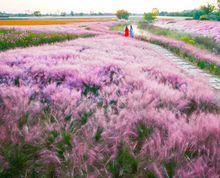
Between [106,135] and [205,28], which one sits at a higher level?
[106,135]

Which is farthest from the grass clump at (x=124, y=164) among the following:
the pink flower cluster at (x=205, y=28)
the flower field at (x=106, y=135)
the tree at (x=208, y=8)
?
the tree at (x=208, y=8)

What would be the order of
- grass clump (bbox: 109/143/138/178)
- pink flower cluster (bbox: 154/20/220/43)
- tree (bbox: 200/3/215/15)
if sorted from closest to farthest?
1. grass clump (bbox: 109/143/138/178)
2. pink flower cluster (bbox: 154/20/220/43)
3. tree (bbox: 200/3/215/15)

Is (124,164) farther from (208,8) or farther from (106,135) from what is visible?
(208,8)

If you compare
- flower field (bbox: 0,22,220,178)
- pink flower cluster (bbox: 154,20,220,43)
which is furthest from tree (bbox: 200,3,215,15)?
flower field (bbox: 0,22,220,178)

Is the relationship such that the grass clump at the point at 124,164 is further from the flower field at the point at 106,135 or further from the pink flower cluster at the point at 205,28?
the pink flower cluster at the point at 205,28

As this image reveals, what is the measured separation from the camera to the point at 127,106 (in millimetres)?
Answer: 3795

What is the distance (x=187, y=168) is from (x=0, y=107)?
224cm

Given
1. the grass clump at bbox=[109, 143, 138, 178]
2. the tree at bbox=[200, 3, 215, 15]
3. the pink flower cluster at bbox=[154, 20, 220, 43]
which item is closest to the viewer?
the grass clump at bbox=[109, 143, 138, 178]

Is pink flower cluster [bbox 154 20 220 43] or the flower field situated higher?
the flower field

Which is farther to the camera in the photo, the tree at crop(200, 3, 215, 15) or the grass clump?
the tree at crop(200, 3, 215, 15)

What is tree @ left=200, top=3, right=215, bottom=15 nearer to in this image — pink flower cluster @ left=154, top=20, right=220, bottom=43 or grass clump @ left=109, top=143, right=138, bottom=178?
pink flower cluster @ left=154, top=20, right=220, bottom=43

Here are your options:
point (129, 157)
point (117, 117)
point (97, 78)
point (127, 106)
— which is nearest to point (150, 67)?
point (97, 78)

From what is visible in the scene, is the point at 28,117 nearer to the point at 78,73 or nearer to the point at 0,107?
the point at 0,107

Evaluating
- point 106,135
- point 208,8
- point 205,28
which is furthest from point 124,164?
point 208,8
